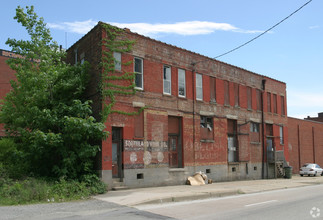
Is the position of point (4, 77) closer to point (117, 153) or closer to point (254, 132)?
point (117, 153)

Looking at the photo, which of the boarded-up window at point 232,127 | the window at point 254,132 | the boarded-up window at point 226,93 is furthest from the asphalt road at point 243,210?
the window at point 254,132

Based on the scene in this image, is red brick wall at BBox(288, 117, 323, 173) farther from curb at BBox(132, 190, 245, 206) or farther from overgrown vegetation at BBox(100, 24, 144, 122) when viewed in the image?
overgrown vegetation at BBox(100, 24, 144, 122)

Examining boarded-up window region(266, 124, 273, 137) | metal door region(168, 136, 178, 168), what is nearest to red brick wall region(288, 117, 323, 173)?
boarded-up window region(266, 124, 273, 137)

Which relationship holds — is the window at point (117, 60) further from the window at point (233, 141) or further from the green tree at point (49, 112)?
the window at point (233, 141)

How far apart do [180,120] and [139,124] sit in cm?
355

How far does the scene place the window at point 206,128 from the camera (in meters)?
22.7

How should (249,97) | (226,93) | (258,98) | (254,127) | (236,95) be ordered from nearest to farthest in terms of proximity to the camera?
(226,93) < (236,95) < (249,97) < (254,127) < (258,98)

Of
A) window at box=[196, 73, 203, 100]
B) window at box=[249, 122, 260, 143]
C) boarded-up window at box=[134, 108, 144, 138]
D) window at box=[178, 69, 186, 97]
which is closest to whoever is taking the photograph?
boarded-up window at box=[134, 108, 144, 138]

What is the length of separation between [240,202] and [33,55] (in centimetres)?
1225

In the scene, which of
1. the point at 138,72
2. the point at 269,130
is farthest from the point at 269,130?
the point at 138,72

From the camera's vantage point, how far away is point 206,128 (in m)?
23.0

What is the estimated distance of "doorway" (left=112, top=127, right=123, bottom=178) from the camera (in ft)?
58.0

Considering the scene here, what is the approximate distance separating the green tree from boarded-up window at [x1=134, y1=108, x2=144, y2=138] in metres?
2.48

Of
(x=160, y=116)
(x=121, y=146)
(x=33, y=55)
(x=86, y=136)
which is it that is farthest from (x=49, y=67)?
(x=160, y=116)
